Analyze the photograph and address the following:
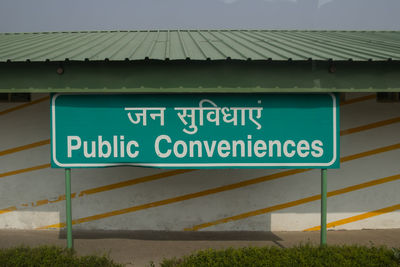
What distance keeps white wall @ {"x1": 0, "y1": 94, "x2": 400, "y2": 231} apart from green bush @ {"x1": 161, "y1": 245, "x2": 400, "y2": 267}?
1727mm

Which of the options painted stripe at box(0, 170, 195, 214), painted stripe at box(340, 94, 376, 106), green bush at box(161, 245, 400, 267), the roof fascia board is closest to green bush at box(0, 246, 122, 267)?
green bush at box(161, 245, 400, 267)

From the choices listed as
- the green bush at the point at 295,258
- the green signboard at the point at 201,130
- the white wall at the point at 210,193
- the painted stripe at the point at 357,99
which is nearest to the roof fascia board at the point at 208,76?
the green signboard at the point at 201,130

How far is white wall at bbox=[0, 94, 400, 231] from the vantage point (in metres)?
6.52

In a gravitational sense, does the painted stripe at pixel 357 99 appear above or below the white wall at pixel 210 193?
above

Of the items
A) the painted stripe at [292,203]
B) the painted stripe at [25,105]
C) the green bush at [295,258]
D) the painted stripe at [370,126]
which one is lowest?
the green bush at [295,258]

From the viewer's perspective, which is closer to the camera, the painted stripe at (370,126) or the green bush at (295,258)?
the green bush at (295,258)

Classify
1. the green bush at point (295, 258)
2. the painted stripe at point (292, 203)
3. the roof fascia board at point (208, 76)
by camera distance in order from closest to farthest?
the green bush at point (295, 258)
the roof fascia board at point (208, 76)
the painted stripe at point (292, 203)

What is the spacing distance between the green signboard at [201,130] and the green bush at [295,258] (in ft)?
3.86

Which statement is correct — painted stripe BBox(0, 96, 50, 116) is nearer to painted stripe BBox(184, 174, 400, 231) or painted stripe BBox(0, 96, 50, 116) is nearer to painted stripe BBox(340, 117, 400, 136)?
painted stripe BBox(184, 174, 400, 231)

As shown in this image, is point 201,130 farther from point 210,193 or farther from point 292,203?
point 292,203

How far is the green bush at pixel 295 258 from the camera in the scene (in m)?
4.41

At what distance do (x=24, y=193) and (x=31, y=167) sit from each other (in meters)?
0.51

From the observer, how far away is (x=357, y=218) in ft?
21.4

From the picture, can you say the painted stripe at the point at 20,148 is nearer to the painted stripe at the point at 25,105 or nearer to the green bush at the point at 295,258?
the painted stripe at the point at 25,105
